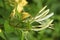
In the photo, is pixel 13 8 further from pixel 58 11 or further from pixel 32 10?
pixel 58 11

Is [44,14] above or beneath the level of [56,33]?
beneath

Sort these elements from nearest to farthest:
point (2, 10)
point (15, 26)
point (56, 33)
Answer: point (15, 26)
point (2, 10)
point (56, 33)

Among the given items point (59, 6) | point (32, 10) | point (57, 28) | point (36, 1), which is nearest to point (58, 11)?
point (59, 6)

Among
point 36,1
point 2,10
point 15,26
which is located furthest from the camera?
point 36,1

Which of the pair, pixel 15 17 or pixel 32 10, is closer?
pixel 15 17

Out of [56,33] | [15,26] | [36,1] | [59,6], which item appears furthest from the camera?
[59,6]

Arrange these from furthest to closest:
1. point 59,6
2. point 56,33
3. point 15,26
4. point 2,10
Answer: point 59,6 → point 56,33 → point 2,10 → point 15,26

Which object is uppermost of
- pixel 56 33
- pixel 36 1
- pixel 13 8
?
pixel 36 1

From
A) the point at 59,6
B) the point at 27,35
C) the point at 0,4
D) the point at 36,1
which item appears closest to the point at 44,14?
the point at 27,35

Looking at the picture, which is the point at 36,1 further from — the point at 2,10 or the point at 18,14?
the point at 18,14

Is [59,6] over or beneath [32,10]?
over
